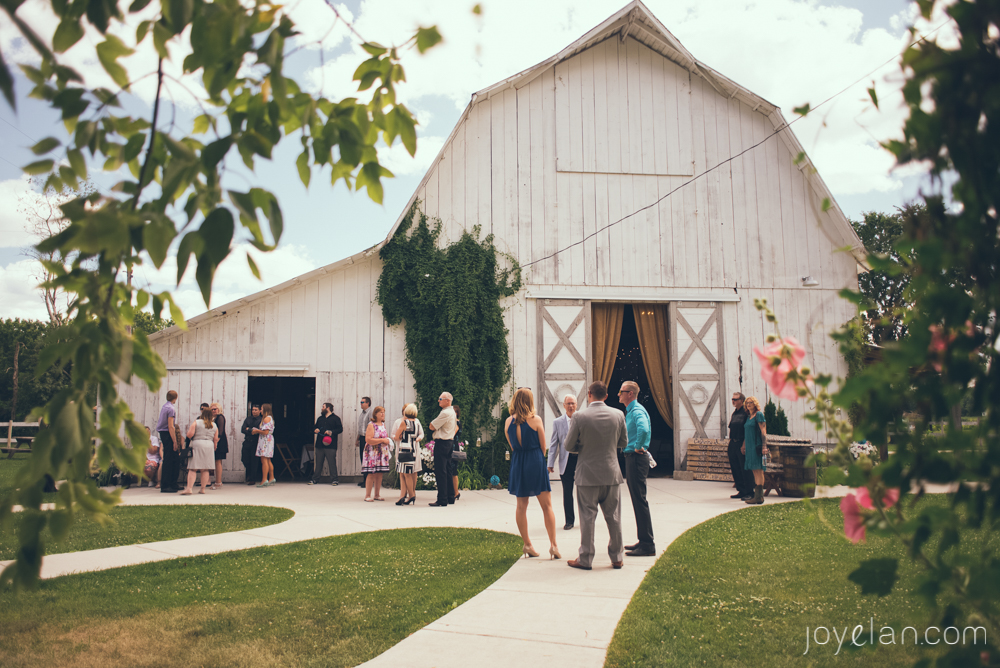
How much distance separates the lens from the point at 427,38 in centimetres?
175

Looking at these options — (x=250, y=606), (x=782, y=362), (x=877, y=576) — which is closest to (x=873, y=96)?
(x=782, y=362)

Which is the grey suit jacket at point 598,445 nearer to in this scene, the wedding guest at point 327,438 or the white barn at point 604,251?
the white barn at point 604,251

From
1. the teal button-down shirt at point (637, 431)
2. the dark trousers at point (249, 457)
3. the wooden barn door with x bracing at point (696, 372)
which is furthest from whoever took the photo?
the wooden barn door with x bracing at point (696, 372)

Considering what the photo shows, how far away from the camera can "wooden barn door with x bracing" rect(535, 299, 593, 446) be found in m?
13.4

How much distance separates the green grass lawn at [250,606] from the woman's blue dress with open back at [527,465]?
72 centimetres

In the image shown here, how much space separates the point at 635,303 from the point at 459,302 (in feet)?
12.8

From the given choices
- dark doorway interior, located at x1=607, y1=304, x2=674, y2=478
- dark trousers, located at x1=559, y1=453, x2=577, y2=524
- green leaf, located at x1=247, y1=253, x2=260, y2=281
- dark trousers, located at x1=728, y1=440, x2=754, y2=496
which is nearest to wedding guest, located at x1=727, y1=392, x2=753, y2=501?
dark trousers, located at x1=728, y1=440, x2=754, y2=496

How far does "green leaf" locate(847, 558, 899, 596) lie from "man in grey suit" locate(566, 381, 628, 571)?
15.0 ft

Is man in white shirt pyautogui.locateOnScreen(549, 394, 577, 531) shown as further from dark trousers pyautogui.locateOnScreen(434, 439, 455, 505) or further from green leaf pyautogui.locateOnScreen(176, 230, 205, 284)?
green leaf pyautogui.locateOnScreen(176, 230, 205, 284)

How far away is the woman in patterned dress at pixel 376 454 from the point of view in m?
10.9

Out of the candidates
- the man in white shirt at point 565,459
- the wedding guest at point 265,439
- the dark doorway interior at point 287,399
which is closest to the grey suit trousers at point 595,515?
the man in white shirt at point 565,459

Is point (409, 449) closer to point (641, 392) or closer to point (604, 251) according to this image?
point (604, 251)

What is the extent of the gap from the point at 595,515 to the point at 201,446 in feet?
28.7

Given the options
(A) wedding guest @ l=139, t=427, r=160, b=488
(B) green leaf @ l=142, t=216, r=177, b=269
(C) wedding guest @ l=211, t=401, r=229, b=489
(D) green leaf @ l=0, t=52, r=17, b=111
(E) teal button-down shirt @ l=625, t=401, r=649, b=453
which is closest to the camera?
(D) green leaf @ l=0, t=52, r=17, b=111
